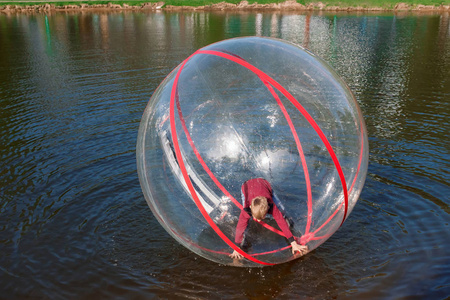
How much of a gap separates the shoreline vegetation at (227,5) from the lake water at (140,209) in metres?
35.0

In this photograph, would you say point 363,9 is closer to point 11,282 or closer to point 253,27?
point 253,27

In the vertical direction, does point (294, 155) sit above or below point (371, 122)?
above

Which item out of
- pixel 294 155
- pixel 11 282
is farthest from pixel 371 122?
pixel 11 282

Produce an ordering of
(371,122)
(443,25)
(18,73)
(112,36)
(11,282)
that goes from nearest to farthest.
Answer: (11,282), (371,122), (18,73), (112,36), (443,25)

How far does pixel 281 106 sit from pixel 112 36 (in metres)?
25.2

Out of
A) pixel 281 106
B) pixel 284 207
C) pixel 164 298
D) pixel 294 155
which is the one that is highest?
pixel 281 106

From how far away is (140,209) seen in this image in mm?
7297

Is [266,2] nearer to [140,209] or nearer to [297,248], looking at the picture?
[140,209]

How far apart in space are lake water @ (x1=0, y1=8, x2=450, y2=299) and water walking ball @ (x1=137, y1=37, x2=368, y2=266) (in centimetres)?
77

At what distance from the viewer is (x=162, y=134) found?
5371mm

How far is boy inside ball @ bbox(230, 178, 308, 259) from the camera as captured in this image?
16.3 feet

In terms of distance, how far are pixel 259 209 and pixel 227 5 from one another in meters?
52.6

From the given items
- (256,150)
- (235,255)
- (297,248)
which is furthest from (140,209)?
(297,248)

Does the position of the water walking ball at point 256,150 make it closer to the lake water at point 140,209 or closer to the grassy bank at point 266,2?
the lake water at point 140,209
